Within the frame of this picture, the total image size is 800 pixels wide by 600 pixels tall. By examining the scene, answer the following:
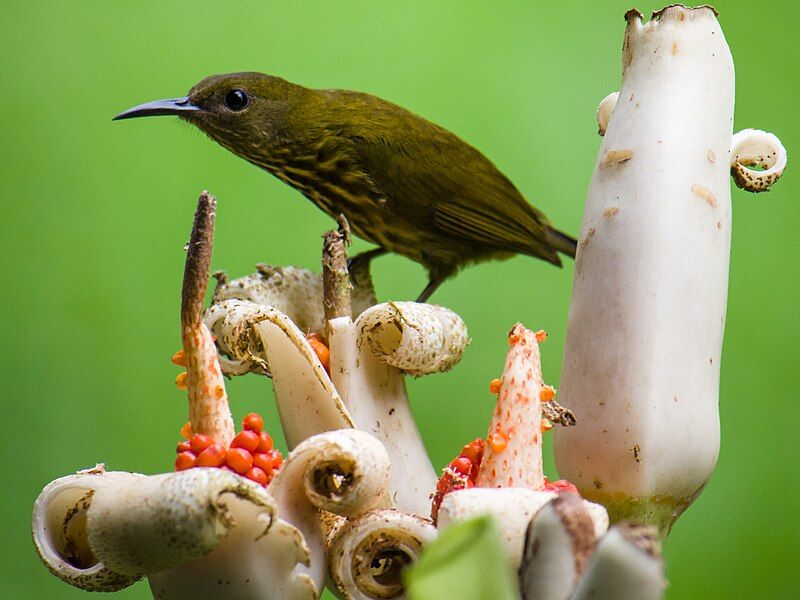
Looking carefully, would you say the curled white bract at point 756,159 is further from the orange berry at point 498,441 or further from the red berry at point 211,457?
the red berry at point 211,457

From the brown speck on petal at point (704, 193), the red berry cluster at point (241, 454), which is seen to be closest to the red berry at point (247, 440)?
the red berry cluster at point (241, 454)

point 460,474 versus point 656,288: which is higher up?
point 656,288

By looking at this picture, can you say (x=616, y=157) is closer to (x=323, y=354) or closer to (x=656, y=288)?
(x=656, y=288)

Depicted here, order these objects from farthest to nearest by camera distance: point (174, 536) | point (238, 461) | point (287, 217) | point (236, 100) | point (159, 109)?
point (287, 217) → point (236, 100) → point (159, 109) → point (238, 461) → point (174, 536)

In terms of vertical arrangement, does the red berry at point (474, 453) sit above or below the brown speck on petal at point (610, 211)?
below

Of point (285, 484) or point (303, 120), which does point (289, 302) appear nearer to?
point (285, 484)

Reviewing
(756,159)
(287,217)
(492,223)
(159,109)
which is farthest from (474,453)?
(287,217)
